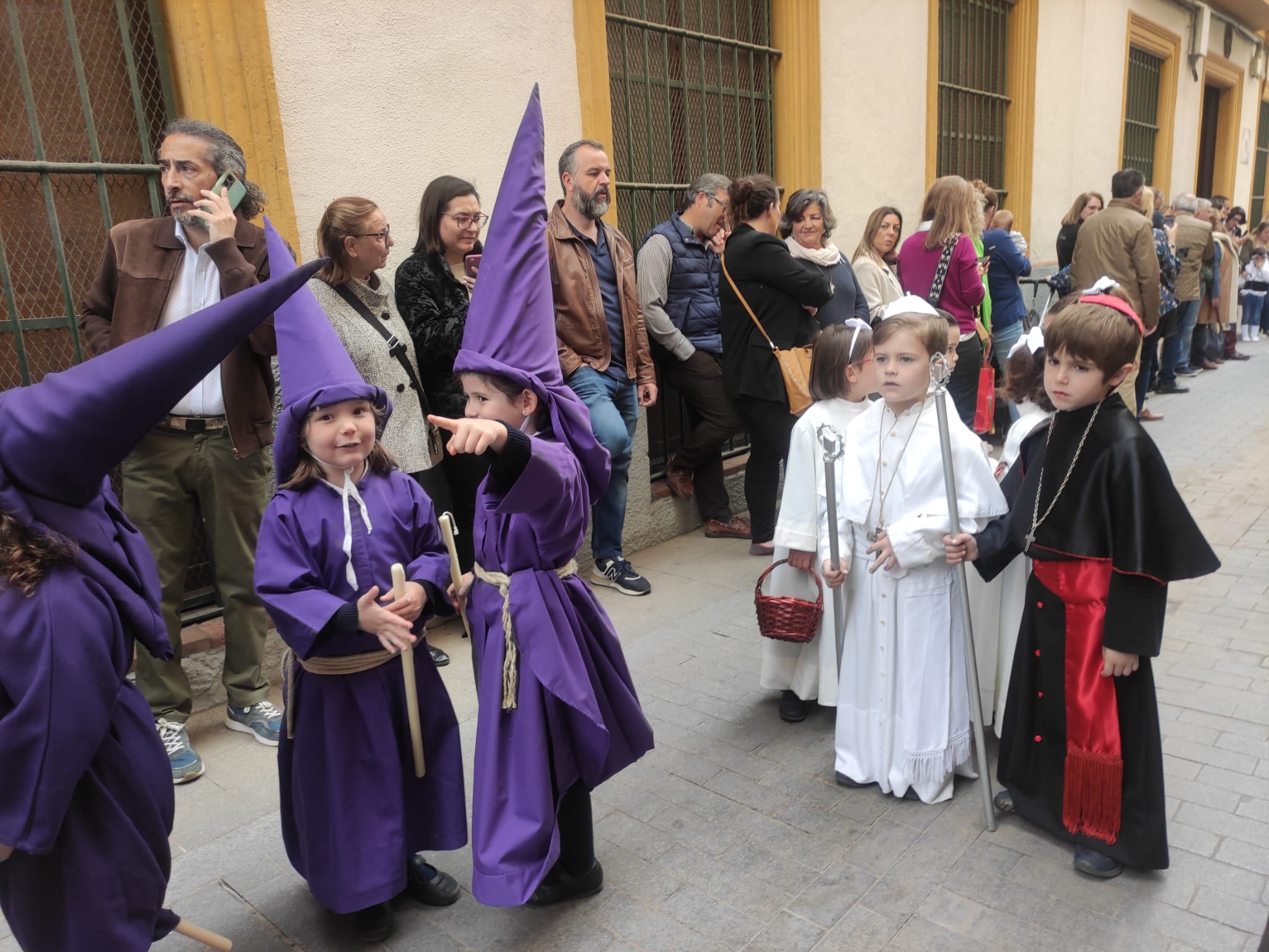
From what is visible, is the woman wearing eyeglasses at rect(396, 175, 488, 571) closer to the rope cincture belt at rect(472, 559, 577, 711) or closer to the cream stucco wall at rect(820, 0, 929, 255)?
the rope cincture belt at rect(472, 559, 577, 711)

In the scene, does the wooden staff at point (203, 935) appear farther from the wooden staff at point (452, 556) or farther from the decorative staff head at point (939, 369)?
the decorative staff head at point (939, 369)

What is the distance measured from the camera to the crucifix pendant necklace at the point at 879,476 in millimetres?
3076

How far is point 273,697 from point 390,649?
186 cm

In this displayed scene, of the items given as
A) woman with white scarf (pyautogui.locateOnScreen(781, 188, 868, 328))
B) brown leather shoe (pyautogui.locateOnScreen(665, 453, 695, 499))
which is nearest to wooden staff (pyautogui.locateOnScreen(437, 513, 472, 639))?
woman with white scarf (pyautogui.locateOnScreen(781, 188, 868, 328))

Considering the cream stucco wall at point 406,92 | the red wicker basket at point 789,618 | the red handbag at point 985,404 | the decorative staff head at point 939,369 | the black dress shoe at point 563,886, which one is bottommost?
the black dress shoe at point 563,886

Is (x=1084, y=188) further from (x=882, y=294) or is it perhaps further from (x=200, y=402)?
(x=200, y=402)

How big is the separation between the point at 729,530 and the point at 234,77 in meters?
3.60

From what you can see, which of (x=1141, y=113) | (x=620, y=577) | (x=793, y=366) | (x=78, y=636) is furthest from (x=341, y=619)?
(x=1141, y=113)

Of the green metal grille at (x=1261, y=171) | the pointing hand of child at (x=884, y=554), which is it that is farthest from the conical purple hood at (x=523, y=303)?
the green metal grille at (x=1261, y=171)

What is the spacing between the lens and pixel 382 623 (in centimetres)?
231

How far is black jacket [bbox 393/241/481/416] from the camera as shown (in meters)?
4.18

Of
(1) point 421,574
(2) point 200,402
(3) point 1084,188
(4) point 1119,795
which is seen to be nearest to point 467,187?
(2) point 200,402

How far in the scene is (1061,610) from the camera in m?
2.73

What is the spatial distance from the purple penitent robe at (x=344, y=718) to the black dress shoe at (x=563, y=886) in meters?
0.38
